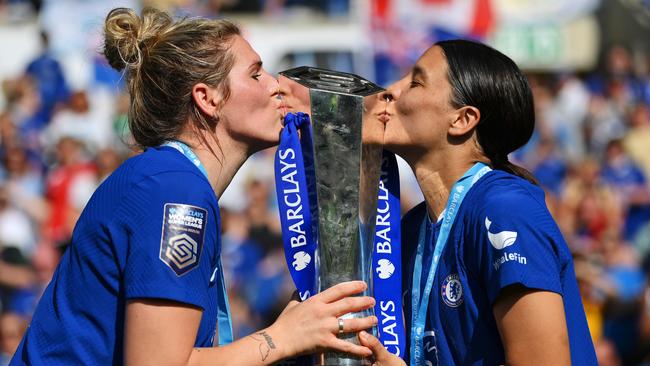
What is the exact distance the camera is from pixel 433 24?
1258 cm

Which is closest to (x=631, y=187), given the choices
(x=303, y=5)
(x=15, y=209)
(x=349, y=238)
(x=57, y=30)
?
(x=303, y=5)

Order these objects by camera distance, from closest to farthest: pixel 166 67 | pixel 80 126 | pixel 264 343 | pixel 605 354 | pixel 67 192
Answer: pixel 264 343 → pixel 166 67 → pixel 605 354 → pixel 67 192 → pixel 80 126

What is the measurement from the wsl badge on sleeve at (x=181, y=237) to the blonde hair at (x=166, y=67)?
1.45ft

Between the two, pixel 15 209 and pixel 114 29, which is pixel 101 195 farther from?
pixel 15 209

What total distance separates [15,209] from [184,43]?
6.88 meters

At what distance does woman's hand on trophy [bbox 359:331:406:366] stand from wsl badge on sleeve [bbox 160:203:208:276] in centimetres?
60

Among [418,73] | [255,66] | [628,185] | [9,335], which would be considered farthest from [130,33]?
[628,185]

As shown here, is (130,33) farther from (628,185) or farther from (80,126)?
(628,185)

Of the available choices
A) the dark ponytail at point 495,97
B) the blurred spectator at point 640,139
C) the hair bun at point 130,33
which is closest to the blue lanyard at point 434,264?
the dark ponytail at point 495,97

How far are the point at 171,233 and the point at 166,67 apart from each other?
0.66 meters

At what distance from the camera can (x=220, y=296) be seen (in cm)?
350

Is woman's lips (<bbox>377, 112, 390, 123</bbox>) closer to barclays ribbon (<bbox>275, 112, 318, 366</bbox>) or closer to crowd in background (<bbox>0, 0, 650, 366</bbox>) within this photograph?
barclays ribbon (<bbox>275, 112, 318, 366</bbox>)

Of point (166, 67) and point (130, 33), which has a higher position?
point (130, 33)

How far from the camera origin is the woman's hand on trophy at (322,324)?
3193 millimetres
